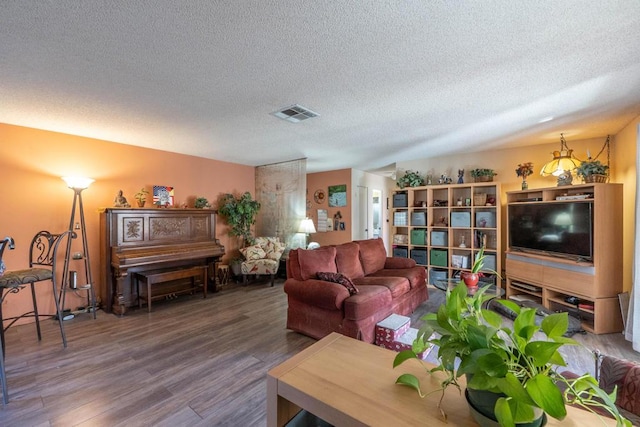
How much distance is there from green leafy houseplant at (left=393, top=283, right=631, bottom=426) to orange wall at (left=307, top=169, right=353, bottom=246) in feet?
17.7

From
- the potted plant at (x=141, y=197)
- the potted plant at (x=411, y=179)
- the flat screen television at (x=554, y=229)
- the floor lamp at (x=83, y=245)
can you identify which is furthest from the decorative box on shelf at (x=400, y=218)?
the floor lamp at (x=83, y=245)

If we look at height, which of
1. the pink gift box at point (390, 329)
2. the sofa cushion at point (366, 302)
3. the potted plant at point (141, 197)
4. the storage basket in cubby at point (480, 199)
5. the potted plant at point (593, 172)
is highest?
the potted plant at point (593, 172)

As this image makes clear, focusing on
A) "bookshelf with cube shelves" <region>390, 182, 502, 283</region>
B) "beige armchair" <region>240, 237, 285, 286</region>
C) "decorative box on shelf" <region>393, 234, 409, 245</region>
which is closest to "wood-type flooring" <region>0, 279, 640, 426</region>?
"beige armchair" <region>240, 237, 285, 286</region>

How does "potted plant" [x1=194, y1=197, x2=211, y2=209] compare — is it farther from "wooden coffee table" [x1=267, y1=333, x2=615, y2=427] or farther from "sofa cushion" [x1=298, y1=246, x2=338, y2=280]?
"wooden coffee table" [x1=267, y1=333, x2=615, y2=427]

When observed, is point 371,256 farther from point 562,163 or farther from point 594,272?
point 562,163

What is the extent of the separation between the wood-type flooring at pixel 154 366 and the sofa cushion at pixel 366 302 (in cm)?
64

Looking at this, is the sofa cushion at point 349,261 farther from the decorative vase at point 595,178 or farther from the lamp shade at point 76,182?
the lamp shade at point 76,182

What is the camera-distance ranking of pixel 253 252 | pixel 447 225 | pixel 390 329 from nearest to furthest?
pixel 390 329
pixel 447 225
pixel 253 252

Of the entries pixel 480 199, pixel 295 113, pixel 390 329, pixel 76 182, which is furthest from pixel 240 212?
pixel 480 199

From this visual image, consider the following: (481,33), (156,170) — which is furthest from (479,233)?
(156,170)

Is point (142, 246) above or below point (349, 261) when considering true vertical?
above

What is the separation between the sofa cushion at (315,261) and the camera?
3025 mm

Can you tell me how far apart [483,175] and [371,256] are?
7.55 feet

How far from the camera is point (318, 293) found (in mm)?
2732
